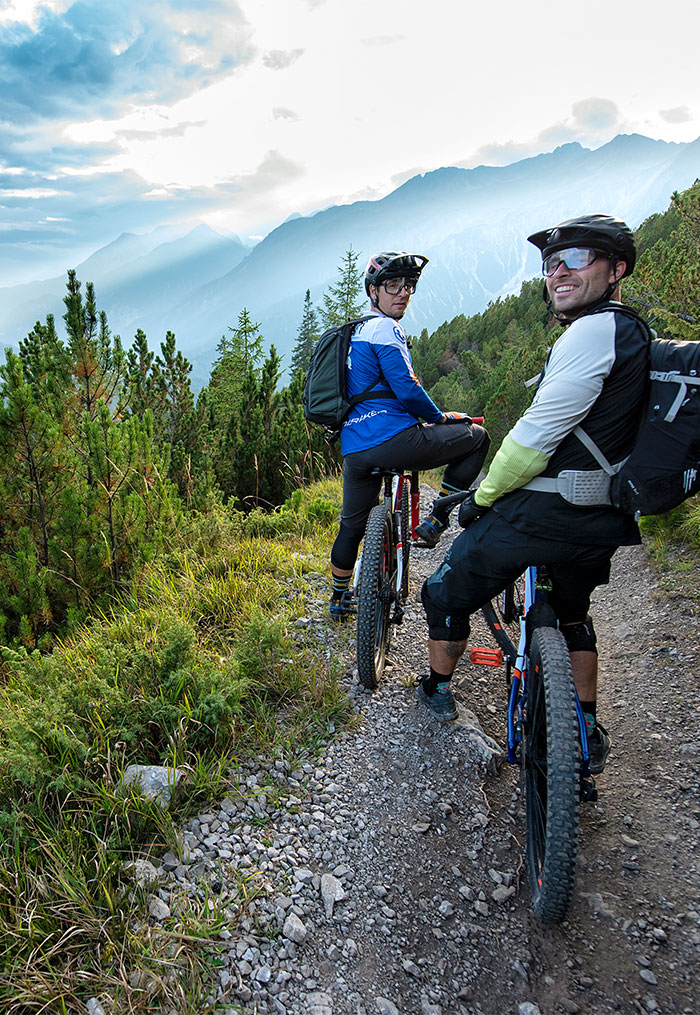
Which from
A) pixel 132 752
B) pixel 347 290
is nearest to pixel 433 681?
pixel 132 752

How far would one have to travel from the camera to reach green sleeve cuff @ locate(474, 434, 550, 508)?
2.23 meters

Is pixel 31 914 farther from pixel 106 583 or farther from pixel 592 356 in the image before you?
pixel 106 583

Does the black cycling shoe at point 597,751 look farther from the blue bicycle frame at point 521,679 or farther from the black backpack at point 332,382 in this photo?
the black backpack at point 332,382

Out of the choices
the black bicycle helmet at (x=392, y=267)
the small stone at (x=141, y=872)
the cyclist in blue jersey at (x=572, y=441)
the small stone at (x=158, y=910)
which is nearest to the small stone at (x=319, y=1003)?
the small stone at (x=158, y=910)

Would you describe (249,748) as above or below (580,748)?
below

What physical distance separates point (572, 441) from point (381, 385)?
1.71 meters

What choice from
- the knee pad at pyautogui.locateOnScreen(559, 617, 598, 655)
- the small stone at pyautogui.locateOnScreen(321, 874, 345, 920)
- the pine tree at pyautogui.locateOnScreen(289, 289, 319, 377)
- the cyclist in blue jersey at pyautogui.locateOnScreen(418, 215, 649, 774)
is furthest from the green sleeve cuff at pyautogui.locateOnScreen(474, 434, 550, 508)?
the pine tree at pyautogui.locateOnScreen(289, 289, 319, 377)

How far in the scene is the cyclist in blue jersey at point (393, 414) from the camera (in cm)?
357

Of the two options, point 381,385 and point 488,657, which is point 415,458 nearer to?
point 381,385

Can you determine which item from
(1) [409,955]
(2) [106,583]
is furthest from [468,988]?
(2) [106,583]

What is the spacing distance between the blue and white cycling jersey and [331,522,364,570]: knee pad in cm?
65

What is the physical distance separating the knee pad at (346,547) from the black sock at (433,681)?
45.4 inches

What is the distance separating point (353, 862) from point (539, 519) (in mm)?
1710

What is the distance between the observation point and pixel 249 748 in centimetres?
285
